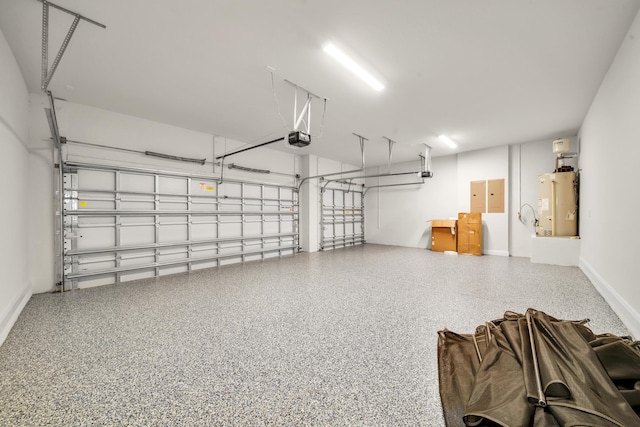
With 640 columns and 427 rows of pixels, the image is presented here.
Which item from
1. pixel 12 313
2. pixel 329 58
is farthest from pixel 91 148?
pixel 329 58

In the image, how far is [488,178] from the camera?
732 centimetres

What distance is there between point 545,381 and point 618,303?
8.97 feet

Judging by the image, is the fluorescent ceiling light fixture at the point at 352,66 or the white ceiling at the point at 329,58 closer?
the white ceiling at the point at 329,58

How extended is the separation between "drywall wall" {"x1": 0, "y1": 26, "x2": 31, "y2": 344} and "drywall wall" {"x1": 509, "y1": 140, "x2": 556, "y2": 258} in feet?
31.7

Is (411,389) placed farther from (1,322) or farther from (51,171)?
(51,171)

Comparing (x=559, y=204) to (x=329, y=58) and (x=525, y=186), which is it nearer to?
(x=525, y=186)

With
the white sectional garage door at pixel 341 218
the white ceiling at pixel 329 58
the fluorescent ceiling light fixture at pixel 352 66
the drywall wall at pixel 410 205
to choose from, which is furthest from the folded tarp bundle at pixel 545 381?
the drywall wall at pixel 410 205

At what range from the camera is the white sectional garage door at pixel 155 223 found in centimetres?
411

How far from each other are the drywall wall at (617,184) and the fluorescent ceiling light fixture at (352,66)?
2.50m

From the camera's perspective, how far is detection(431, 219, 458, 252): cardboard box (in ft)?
25.0

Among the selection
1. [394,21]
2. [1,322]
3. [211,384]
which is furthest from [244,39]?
[1,322]

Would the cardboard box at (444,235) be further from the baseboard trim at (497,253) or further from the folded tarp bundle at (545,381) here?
the folded tarp bundle at (545,381)

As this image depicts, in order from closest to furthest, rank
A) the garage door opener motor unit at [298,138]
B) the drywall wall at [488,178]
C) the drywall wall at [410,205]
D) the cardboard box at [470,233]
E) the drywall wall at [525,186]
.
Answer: the garage door opener motor unit at [298,138] → the drywall wall at [525,186] → the drywall wall at [488,178] → the cardboard box at [470,233] → the drywall wall at [410,205]

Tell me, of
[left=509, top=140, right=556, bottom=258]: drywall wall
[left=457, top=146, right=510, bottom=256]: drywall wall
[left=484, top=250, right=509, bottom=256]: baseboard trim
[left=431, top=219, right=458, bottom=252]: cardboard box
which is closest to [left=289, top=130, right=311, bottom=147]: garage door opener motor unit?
[left=431, top=219, right=458, bottom=252]: cardboard box
